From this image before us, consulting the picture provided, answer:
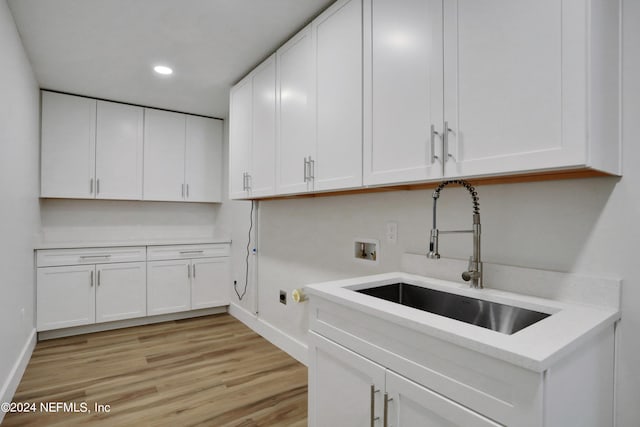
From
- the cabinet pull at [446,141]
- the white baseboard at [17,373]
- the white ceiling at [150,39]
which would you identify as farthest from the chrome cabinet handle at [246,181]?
the white baseboard at [17,373]

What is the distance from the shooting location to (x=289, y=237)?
2963mm

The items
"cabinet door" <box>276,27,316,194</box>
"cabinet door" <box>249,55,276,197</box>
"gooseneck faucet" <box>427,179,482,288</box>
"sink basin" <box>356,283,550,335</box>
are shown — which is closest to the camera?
"sink basin" <box>356,283,550,335</box>

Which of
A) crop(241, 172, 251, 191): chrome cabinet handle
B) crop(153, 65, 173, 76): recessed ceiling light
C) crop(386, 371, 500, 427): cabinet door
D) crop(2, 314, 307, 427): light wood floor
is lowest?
crop(2, 314, 307, 427): light wood floor

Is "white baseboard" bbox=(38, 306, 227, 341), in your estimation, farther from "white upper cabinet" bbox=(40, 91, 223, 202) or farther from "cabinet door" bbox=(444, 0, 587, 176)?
Answer: "cabinet door" bbox=(444, 0, 587, 176)

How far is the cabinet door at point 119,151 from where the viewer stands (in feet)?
12.1

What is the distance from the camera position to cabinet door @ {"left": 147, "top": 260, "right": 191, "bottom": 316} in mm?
3709

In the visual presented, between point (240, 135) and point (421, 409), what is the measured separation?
2.51 meters

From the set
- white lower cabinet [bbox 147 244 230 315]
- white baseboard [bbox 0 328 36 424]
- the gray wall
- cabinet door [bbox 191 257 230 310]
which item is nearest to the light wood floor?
white baseboard [bbox 0 328 36 424]

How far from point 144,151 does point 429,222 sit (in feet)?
11.1

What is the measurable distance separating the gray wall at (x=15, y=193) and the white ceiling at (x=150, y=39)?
0.18 meters

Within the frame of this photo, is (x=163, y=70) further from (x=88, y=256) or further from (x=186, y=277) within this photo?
(x=186, y=277)

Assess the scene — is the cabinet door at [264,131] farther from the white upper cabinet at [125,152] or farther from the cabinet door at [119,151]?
the cabinet door at [119,151]

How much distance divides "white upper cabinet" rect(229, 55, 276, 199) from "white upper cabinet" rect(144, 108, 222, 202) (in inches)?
50.5

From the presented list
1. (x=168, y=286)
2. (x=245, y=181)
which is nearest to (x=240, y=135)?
(x=245, y=181)
